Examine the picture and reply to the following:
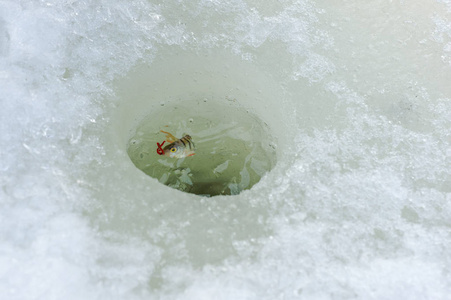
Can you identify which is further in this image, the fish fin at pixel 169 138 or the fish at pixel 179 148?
the fish fin at pixel 169 138

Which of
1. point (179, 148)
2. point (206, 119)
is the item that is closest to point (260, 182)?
point (179, 148)

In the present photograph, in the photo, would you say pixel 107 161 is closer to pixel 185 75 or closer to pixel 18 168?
pixel 18 168

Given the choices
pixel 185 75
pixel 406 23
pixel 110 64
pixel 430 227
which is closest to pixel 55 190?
pixel 110 64

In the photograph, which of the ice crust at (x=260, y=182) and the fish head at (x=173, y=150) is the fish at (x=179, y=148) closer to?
the fish head at (x=173, y=150)

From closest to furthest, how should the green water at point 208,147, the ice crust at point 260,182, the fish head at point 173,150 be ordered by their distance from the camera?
the ice crust at point 260,182 < the fish head at point 173,150 < the green water at point 208,147

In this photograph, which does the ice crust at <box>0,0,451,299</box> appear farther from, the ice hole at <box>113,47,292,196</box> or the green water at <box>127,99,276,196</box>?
the green water at <box>127,99,276,196</box>

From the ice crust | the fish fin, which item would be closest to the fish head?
the fish fin

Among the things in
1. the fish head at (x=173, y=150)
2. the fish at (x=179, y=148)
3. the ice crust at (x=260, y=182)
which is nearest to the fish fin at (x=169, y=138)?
the fish at (x=179, y=148)
